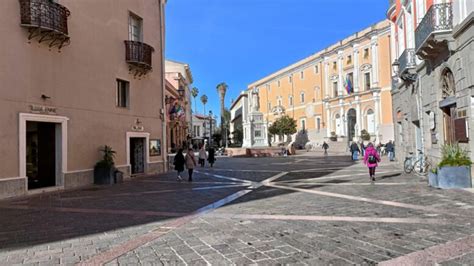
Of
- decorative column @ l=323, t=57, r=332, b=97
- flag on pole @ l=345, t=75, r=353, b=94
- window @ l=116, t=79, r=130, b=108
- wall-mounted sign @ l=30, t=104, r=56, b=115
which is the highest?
decorative column @ l=323, t=57, r=332, b=97

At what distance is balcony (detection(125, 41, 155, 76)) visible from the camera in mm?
17078

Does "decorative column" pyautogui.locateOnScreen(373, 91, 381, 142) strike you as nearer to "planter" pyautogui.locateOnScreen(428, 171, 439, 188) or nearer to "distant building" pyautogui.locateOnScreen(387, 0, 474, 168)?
"distant building" pyautogui.locateOnScreen(387, 0, 474, 168)

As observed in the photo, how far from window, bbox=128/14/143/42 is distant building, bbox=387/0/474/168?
12.4 meters

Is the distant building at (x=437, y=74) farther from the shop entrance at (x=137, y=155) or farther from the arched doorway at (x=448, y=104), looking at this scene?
the shop entrance at (x=137, y=155)

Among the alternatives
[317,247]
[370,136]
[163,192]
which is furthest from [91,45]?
[370,136]

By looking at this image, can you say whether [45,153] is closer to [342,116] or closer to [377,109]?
[377,109]

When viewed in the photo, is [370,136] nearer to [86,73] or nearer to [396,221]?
Result: [86,73]

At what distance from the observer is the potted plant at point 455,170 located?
10406mm

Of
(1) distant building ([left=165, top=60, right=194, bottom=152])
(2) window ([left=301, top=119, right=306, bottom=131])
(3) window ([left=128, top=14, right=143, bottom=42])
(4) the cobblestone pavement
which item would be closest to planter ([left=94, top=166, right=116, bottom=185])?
(4) the cobblestone pavement

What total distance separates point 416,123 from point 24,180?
1566cm

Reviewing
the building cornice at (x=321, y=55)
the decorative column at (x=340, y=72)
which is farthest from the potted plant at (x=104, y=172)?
the decorative column at (x=340, y=72)

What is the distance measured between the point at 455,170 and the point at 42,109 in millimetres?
12691

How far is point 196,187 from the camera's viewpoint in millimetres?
13414

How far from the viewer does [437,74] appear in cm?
1305
